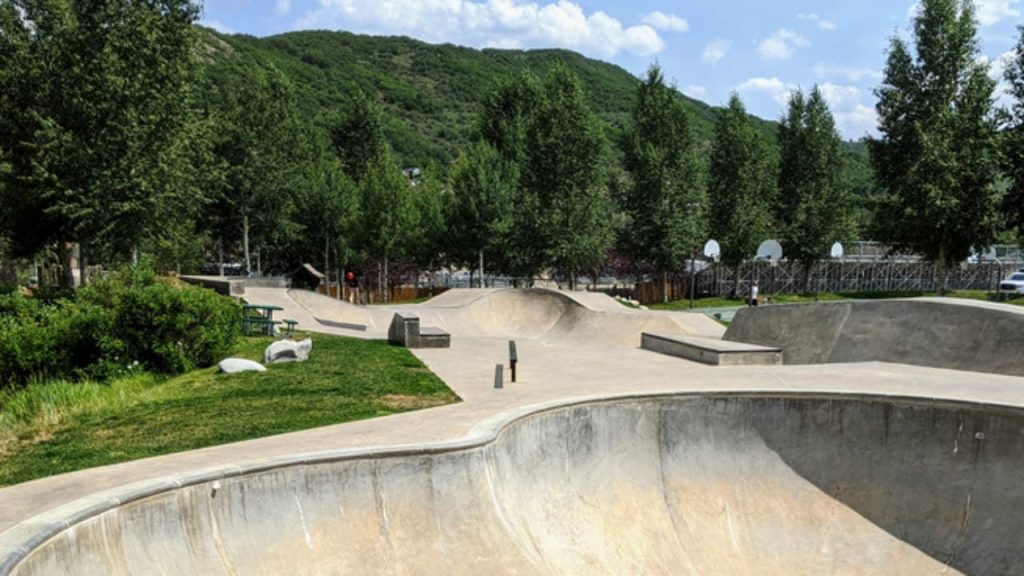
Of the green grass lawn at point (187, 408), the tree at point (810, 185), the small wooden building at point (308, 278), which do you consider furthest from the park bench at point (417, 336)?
the tree at point (810, 185)

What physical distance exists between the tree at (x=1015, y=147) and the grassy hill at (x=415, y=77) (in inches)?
3163

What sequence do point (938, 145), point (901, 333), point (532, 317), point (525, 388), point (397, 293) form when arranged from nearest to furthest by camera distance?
point (525, 388), point (901, 333), point (532, 317), point (938, 145), point (397, 293)

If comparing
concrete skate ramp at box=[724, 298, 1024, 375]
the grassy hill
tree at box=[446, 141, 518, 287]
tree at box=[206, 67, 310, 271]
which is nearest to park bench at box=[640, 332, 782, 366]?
concrete skate ramp at box=[724, 298, 1024, 375]

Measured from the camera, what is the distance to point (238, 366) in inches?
514

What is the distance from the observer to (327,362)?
14086mm

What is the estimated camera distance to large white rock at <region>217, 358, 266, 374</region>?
1291 centimetres

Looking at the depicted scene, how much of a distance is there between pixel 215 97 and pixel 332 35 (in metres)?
151

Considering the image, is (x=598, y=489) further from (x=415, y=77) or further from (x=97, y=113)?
(x=415, y=77)

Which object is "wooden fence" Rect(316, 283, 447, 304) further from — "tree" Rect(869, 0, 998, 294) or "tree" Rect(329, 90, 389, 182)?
"tree" Rect(869, 0, 998, 294)

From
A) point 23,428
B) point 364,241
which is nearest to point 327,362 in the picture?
point 23,428

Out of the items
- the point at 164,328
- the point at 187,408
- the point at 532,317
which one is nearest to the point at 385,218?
the point at 532,317

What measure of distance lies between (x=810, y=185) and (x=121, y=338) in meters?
45.5

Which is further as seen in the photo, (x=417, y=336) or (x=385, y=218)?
(x=385, y=218)

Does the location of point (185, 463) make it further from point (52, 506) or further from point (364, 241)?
point (364, 241)
